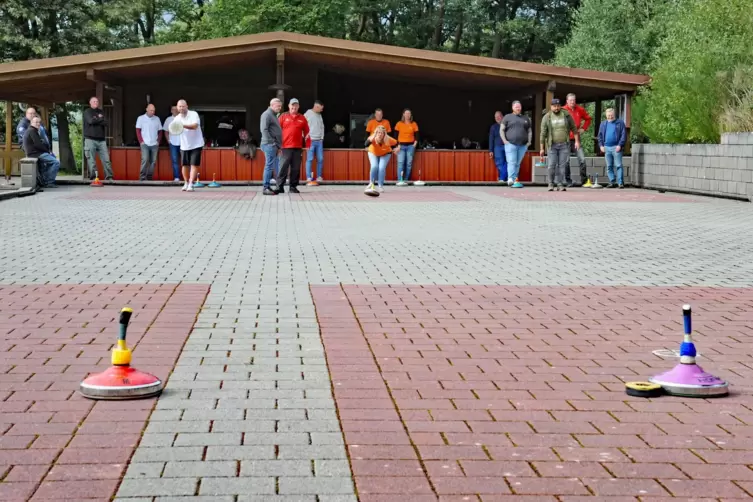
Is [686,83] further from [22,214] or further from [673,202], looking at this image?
[22,214]

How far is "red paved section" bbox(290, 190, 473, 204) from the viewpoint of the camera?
20141 mm

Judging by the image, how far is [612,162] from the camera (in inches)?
1017

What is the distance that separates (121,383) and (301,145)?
16350 mm

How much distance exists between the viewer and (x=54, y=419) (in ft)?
15.4

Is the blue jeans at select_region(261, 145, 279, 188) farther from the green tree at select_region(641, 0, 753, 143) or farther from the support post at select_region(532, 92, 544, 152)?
the support post at select_region(532, 92, 544, 152)

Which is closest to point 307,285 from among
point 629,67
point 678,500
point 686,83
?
point 678,500

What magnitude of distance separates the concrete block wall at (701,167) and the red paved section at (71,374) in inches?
571

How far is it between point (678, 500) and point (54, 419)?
2.53 meters

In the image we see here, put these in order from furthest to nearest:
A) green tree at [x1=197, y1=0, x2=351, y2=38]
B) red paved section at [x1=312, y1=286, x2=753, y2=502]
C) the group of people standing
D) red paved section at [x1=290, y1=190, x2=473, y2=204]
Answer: green tree at [x1=197, y1=0, x2=351, y2=38] < the group of people standing < red paved section at [x1=290, y1=190, x2=473, y2=204] < red paved section at [x1=312, y1=286, x2=753, y2=502]

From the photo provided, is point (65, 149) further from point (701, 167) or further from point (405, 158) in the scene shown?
point (701, 167)

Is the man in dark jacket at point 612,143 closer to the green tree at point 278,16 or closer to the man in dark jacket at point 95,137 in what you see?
the man in dark jacket at point 95,137

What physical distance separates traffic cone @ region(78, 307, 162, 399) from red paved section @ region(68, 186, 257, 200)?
15.4 metres

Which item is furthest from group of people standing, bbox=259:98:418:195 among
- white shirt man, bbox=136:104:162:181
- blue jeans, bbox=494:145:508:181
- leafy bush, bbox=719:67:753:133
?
leafy bush, bbox=719:67:753:133

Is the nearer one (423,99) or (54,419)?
(54,419)
